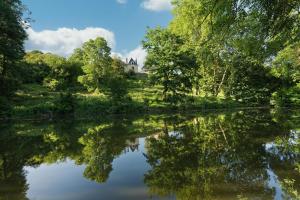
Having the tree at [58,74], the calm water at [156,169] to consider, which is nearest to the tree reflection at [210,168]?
the calm water at [156,169]

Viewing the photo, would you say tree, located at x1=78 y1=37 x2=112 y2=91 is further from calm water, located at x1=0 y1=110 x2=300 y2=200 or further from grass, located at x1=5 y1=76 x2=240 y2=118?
calm water, located at x1=0 y1=110 x2=300 y2=200

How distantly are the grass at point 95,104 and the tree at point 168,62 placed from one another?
5.49 feet

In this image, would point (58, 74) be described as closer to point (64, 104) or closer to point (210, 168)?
point (64, 104)

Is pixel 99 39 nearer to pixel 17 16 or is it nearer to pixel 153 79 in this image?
pixel 153 79

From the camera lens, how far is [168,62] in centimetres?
4159

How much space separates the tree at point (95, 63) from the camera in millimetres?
45331

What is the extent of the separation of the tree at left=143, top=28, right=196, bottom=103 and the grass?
1674 mm

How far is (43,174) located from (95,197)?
320 centimetres

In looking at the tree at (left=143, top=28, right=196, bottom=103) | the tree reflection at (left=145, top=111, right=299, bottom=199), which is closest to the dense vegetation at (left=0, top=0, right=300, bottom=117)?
the tree at (left=143, top=28, right=196, bottom=103)

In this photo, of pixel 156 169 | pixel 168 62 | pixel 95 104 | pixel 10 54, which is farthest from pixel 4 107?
pixel 156 169

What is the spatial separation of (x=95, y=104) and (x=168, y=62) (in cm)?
1065

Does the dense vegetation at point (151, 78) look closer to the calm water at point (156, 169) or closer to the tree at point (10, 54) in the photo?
the tree at point (10, 54)

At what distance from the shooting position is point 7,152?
13.5 meters

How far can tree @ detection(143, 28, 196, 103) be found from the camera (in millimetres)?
41531
